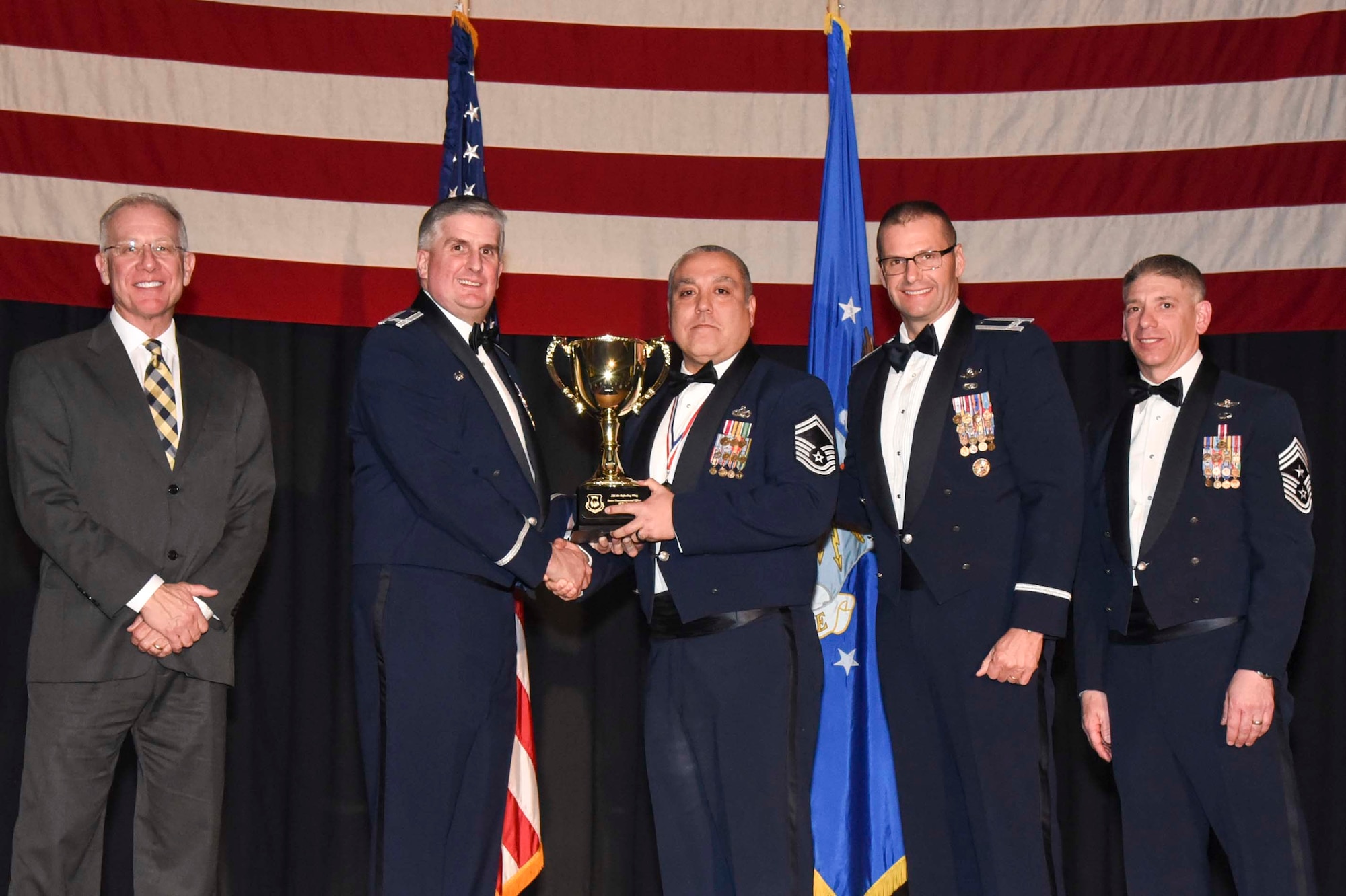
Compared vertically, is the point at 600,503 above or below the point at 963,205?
below

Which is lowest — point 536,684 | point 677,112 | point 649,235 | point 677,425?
point 536,684

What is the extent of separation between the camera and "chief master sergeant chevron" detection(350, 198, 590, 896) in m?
3.19

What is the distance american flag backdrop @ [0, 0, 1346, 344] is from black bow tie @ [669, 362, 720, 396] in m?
1.50

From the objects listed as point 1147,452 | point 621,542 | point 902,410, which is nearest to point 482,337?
point 621,542

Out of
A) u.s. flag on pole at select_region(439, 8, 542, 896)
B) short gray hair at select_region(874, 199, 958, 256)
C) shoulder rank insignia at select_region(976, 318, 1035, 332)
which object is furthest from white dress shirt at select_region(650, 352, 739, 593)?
u.s. flag on pole at select_region(439, 8, 542, 896)

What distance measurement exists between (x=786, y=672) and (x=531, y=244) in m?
2.55

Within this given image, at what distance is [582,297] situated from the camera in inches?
203

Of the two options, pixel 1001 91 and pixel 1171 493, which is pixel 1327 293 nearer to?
pixel 1001 91

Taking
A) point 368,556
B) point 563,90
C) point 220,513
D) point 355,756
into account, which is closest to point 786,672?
point 368,556

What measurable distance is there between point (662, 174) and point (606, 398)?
2021mm

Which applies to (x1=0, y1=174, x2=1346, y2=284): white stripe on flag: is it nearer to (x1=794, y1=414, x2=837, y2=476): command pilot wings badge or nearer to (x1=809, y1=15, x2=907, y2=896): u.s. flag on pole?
(x1=809, y1=15, x2=907, y2=896): u.s. flag on pole

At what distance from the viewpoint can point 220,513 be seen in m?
3.48

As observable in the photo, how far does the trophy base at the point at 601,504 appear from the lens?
331 cm

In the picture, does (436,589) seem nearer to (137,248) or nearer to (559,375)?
(559,375)
